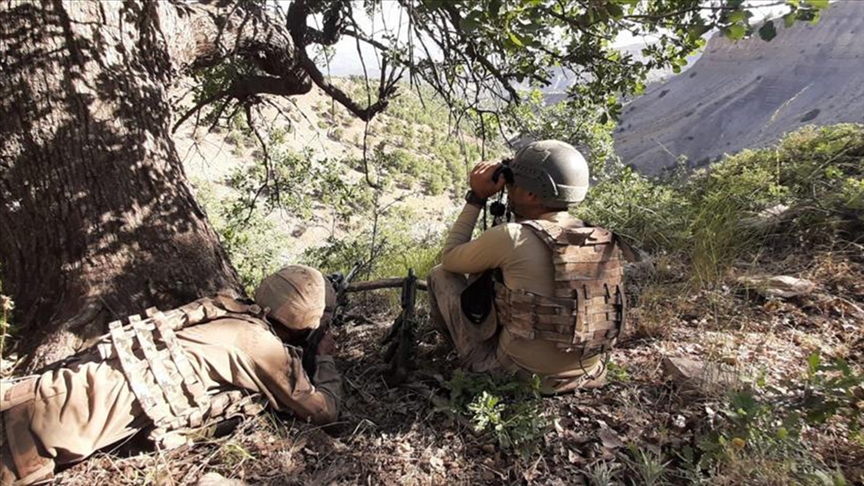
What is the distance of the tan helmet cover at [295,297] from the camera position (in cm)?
236

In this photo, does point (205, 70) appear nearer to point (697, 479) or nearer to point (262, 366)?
point (262, 366)

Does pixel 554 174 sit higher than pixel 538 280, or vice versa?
pixel 554 174

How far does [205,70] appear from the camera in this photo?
3.70 metres

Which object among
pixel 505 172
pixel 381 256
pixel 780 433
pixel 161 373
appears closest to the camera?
pixel 780 433

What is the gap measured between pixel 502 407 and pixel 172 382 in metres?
1.31

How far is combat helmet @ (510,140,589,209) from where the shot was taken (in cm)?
230

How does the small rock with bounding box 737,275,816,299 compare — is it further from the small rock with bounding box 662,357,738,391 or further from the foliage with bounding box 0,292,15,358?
the foliage with bounding box 0,292,15,358

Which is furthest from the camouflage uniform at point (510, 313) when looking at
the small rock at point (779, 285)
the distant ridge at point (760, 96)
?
the distant ridge at point (760, 96)

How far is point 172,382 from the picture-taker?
191cm

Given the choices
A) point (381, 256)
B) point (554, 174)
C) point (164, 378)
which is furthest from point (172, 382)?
point (381, 256)

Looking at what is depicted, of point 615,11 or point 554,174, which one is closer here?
point 615,11

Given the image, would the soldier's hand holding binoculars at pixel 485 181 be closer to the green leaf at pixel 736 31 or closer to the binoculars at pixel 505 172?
the binoculars at pixel 505 172

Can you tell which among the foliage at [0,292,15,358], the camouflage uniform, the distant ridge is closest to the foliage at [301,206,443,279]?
the camouflage uniform

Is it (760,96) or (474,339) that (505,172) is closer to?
(474,339)
